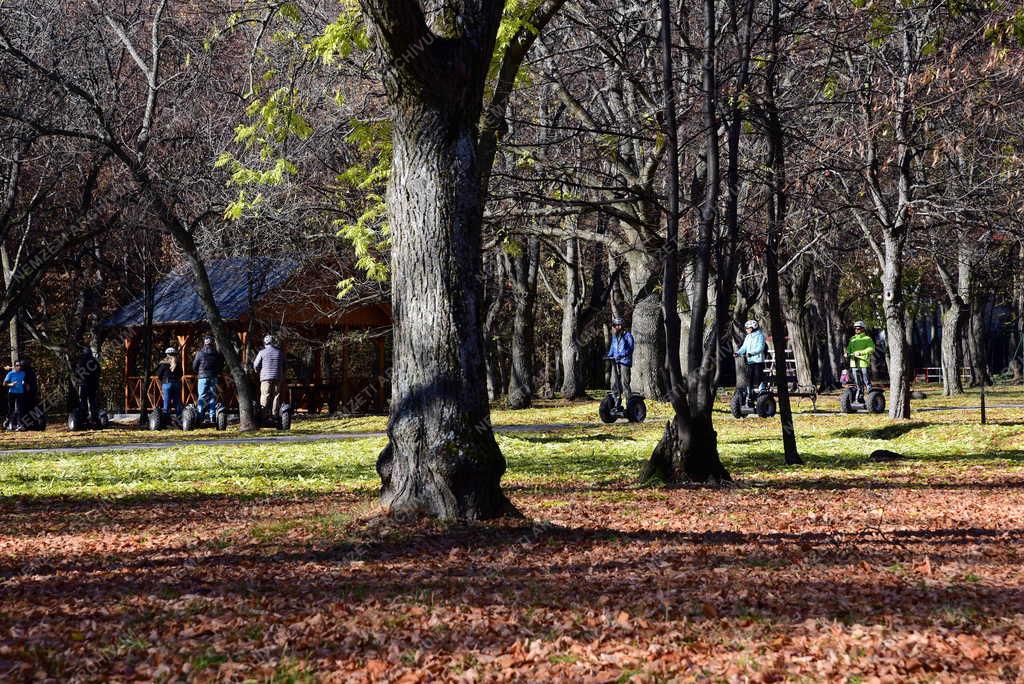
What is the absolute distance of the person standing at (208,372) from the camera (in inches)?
974

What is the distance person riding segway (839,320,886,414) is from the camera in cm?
2420

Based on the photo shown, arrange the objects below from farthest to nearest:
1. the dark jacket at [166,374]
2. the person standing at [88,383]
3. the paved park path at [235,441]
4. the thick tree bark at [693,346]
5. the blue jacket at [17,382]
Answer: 1. the person standing at [88,383]
2. the blue jacket at [17,382]
3. the dark jacket at [166,374]
4. the paved park path at [235,441]
5. the thick tree bark at [693,346]

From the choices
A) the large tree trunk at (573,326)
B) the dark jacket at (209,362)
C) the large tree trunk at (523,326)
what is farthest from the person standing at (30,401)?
the large tree trunk at (573,326)

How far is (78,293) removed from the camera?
126 feet

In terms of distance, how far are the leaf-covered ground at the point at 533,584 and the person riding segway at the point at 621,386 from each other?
9.45m

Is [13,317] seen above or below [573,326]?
above

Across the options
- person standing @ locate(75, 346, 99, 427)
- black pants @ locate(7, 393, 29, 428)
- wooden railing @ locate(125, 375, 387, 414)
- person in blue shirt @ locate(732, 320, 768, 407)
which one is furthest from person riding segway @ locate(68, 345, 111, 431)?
person in blue shirt @ locate(732, 320, 768, 407)

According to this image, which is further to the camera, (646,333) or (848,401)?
(646,333)

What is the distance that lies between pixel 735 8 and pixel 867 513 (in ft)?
20.8

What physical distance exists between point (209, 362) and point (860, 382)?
13850 millimetres

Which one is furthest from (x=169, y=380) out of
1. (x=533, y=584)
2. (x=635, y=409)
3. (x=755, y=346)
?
(x=533, y=584)

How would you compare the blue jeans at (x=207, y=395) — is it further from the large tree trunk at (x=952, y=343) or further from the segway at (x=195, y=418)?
the large tree trunk at (x=952, y=343)

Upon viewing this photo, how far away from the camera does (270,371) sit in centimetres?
2436

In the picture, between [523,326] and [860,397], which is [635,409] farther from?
[523,326]
